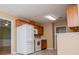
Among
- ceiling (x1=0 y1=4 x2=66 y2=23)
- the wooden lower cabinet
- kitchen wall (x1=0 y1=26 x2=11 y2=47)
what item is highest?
ceiling (x1=0 y1=4 x2=66 y2=23)

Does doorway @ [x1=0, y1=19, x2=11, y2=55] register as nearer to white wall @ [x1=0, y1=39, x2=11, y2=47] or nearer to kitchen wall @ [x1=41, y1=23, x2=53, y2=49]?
white wall @ [x1=0, y1=39, x2=11, y2=47]

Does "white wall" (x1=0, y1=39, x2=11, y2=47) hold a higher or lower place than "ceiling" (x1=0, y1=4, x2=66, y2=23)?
lower

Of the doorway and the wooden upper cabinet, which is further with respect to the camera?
the doorway

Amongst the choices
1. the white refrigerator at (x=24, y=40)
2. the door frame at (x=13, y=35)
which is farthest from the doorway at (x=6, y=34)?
the white refrigerator at (x=24, y=40)

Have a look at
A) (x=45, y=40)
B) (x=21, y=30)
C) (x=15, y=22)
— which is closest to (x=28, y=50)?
(x=21, y=30)

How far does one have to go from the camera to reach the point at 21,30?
629 cm

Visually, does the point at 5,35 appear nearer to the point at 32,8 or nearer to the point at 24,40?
the point at 24,40

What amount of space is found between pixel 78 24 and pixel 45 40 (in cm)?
525

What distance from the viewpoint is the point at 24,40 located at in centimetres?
615

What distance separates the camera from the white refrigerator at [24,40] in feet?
20.0

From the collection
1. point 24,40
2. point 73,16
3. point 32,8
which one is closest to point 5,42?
point 24,40

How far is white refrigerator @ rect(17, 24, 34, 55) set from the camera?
6.10 metres

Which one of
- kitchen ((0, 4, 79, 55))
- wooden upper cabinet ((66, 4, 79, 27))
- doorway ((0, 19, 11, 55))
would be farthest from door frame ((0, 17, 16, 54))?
wooden upper cabinet ((66, 4, 79, 27))
